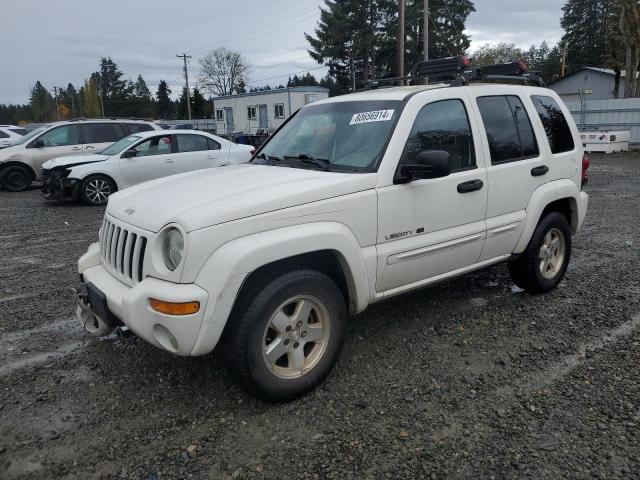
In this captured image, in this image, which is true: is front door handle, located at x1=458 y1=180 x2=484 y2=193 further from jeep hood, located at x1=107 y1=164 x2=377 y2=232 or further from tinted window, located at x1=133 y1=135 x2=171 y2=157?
tinted window, located at x1=133 y1=135 x2=171 y2=157

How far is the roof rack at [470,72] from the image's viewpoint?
15.0 feet

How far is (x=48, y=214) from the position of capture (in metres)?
10.0

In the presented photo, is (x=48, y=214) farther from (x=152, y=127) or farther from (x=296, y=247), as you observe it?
(x=296, y=247)

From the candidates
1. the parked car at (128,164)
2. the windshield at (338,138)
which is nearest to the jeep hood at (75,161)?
the parked car at (128,164)

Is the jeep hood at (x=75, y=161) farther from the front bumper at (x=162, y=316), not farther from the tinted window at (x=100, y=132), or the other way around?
the front bumper at (x=162, y=316)

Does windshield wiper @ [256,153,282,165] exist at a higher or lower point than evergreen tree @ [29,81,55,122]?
lower

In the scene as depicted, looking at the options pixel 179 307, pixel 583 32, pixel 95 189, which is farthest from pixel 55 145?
pixel 583 32

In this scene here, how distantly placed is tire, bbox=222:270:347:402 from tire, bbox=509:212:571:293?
2200 mm

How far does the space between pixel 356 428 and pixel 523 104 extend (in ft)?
10.5

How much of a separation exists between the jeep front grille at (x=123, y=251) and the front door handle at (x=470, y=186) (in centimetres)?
226

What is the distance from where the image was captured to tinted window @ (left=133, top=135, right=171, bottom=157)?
A: 11.1 meters

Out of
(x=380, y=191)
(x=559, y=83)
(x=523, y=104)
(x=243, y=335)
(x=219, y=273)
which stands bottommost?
(x=243, y=335)

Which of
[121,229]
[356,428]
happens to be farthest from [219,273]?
[356,428]

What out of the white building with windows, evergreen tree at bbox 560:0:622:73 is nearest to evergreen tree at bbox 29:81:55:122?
the white building with windows
